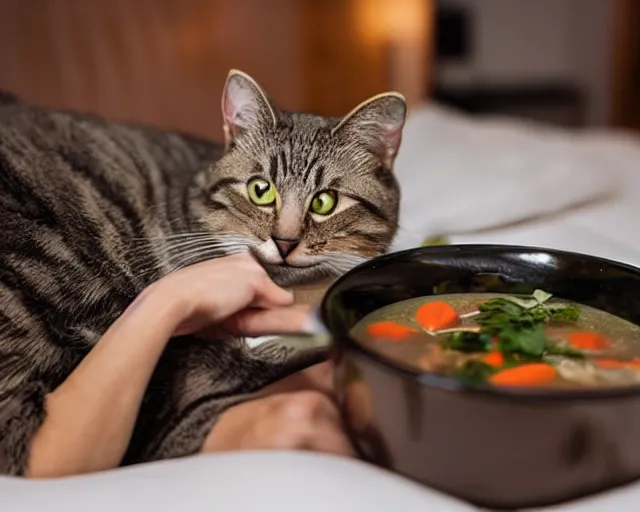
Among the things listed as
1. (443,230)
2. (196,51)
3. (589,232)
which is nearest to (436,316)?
(443,230)

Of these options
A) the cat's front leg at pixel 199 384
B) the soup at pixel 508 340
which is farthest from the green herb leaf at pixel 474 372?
the cat's front leg at pixel 199 384

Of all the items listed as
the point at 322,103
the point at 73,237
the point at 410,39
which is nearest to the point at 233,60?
the point at 322,103

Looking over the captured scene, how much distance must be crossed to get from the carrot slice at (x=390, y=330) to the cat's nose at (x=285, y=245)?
93mm

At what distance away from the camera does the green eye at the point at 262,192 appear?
0.60 meters

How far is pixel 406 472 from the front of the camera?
494 millimetres

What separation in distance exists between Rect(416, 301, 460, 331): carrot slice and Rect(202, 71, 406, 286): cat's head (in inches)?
2.9

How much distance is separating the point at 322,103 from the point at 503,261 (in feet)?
1.41

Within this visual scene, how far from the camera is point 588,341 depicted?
546 mm

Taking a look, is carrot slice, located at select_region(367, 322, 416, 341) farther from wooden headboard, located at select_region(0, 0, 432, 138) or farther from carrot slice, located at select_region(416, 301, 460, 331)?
wooden headboard, located at select_region(0, 0, 432, 138)

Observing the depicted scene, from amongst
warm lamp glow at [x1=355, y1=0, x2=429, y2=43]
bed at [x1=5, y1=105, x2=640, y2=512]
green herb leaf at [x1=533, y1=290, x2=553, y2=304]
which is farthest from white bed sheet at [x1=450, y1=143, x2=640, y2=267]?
warm lamp glow at [x1=355, y1=0, x2=429, y2=43]

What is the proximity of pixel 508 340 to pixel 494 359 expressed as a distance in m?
0.02

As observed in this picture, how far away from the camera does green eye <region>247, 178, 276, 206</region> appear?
60cm

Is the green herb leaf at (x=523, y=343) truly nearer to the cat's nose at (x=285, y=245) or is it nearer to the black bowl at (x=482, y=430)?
the black bowl at (x=482, y=430)

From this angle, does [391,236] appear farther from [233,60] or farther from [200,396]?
[233,60]
